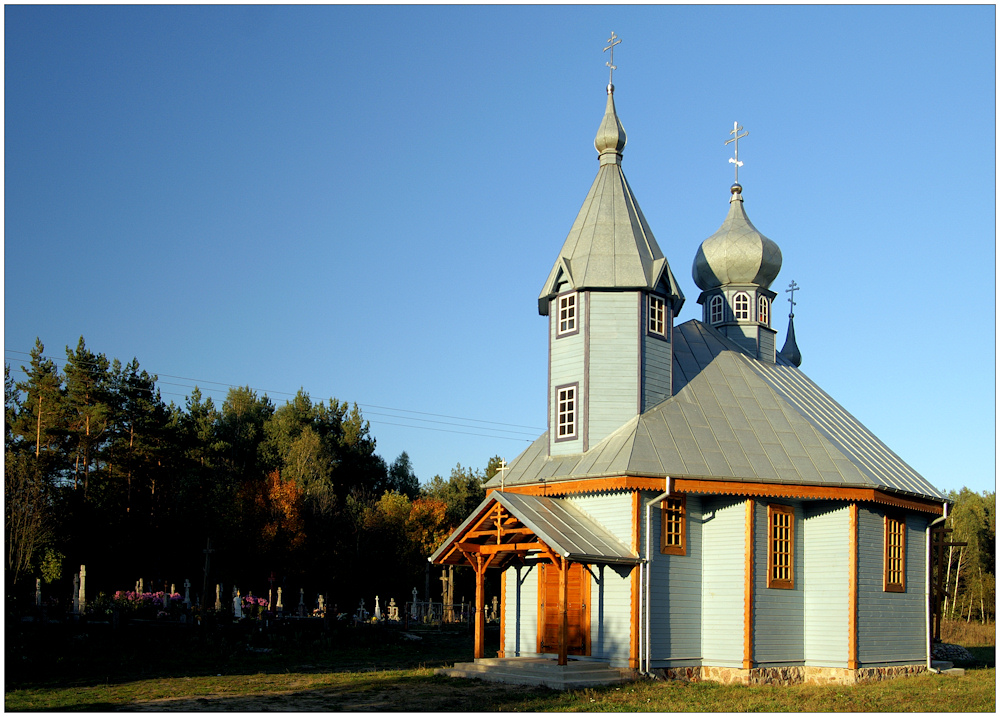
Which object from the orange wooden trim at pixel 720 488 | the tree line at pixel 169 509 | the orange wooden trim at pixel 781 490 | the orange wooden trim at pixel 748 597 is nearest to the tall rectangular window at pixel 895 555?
the orange wooden trim at pixel 720 488

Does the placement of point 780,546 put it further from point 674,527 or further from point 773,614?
point 674,527

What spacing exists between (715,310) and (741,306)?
34.9 inches

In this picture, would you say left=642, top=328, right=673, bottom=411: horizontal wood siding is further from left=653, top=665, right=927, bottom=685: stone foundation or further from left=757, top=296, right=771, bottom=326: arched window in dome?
left=757, top=296, right=771, bottom=326: arched window in dome

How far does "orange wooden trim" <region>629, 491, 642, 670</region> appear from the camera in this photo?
19016 mm

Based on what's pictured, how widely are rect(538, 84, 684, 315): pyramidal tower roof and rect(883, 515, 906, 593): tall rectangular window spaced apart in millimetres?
7228

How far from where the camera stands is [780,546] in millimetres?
20891

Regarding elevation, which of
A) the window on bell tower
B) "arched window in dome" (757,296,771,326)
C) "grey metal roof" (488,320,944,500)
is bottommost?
"grey metal roof" (488,320,944,500)

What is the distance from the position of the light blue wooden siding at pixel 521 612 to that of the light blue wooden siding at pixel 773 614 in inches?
193

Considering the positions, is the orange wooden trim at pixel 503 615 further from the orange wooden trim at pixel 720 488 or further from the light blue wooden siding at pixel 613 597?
the light blue wooden siding at pixel 613 597

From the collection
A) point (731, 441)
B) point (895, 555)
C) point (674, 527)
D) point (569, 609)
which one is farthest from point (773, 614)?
point (569, 609)

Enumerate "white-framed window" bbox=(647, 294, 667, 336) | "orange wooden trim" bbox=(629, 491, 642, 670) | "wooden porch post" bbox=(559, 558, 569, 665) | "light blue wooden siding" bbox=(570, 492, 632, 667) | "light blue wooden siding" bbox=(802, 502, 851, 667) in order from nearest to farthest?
"wooden porch post" bbox=(559, 558, 569, 665) → "orange wooden trim" bbox=(629, 491, 642, 670) → "light blue wooden siding" bbox=(570, 492, 632, 667) → "light blue wooden siding" bbox=(802, 502, 851, 667) → "white-framed window" bbox=(647, 294, 667, 336)

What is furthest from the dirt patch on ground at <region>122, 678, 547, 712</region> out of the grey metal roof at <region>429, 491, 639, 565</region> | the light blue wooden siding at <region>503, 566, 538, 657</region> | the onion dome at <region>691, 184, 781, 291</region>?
the onion dome at <region>691, 184, 781, 291</region>

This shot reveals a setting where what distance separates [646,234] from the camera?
23641 mm

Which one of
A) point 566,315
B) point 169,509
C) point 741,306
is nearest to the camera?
point 566,315
